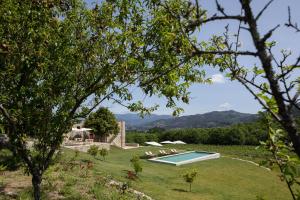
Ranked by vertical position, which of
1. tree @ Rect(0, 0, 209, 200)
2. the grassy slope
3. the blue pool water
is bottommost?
the grassy slope

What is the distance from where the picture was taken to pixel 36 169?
28.8 ft

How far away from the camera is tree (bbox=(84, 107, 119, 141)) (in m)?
53.2

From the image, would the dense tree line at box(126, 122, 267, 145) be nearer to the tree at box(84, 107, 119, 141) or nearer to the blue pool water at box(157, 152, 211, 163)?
the tree at box(84, 107, 119, 141)

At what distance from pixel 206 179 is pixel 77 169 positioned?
13.8m

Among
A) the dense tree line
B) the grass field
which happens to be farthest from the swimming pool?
the dense tree line

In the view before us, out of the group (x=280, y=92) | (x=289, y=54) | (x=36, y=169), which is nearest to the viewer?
(x=280, y=92)

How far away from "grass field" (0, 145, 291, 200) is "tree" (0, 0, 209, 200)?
258 centimetres

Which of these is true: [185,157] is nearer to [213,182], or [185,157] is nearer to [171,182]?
[213,182]

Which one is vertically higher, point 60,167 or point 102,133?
point 102,133

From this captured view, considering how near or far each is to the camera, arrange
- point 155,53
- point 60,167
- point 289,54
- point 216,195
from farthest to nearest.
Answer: point 216,195 < point 60,167 < point 155,53 < point 289,54

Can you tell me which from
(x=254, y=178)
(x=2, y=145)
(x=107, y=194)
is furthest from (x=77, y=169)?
(x=254, y=178)

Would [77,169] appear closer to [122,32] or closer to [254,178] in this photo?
[122,32]

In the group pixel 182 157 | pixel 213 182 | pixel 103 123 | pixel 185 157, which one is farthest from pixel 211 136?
pixel 213 182

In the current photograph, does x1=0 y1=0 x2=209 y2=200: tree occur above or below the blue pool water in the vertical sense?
above
